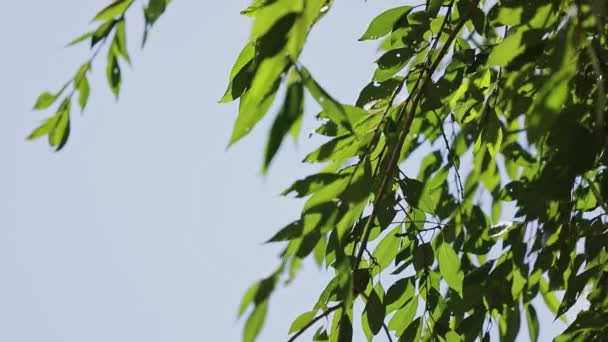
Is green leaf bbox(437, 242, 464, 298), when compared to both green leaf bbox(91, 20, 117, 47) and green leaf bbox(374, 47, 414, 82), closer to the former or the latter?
green leaf bbox(374, 47, 414, 82)

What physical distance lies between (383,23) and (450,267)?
38cm

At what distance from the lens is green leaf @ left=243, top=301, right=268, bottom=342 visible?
818 mm

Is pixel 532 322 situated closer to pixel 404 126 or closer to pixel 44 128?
A: pixel 404 126

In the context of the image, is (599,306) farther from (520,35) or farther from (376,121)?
(520,35)

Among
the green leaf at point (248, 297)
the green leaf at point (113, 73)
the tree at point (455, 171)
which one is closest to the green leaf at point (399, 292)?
the tree at point (455, 171)

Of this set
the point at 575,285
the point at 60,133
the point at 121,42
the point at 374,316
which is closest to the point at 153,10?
the point at 121,42

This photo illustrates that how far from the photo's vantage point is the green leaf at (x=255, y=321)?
0.82 metres

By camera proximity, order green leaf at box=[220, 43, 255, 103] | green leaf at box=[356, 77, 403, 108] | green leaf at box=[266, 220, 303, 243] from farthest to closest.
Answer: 1. green leaf at box=[356, 77, 403, 108]
2. green leaf at box=[220, 43, 255, 103]
3. green leaf at box=[266, 220, 303, 243]

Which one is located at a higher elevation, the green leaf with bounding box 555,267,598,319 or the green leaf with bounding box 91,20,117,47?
the green leaf with bounding box 91,20,117,47

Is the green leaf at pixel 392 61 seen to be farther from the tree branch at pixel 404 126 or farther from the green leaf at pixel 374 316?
Answer: the green leaf at pixel 374 316

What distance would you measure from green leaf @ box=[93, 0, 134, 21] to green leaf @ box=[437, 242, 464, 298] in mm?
588

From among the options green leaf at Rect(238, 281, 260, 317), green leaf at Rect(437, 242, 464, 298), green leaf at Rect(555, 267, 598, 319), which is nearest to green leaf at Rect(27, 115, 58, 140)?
green leaf at Rect(238, 281, 260, 317)

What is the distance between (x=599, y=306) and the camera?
1451 mm

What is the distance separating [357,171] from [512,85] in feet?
0.65
